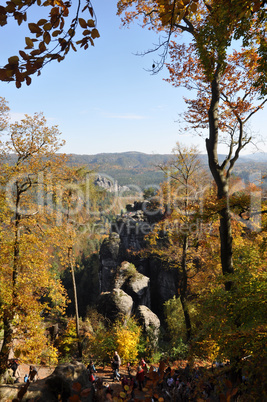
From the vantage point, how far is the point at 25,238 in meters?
10.3

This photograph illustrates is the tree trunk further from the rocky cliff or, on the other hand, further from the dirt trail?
the rocky cliff

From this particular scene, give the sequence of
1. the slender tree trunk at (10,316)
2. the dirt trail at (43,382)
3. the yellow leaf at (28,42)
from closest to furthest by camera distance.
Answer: the yellow leaf at (28,42)
the dirt trail at (43,382)
the slender tree trunk at (10,316)

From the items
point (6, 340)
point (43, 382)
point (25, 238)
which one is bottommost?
point (43, 382)

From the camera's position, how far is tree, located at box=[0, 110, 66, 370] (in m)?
9.59

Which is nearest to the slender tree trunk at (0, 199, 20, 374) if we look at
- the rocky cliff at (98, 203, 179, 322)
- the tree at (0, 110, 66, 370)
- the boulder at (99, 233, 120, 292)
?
the tree at (0, 110, 66, 370)

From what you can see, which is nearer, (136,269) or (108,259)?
(136,269)

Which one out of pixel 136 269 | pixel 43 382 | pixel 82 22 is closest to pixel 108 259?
pixel 136 269

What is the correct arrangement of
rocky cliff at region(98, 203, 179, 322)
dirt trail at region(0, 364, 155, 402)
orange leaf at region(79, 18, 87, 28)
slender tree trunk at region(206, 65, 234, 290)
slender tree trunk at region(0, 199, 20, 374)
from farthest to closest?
rocky cliff at region(98, 203, 179, 322) < slender tree trunk at region(0, 199, 20, 374) < dirt trail at region(0, 364, 155, 402) < slender tree trunk at region(206, 65, 234, 290) < orange leaf at region(79, 18, 87, 28)

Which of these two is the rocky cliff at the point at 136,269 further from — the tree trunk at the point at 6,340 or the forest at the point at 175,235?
the tree trunk at the point at 6,340

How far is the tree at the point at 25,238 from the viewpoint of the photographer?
9594 millimetres

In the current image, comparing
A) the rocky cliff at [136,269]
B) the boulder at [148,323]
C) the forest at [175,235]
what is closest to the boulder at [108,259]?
the rocky cliff at [136,269]

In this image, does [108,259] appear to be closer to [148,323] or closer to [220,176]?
[148,323]

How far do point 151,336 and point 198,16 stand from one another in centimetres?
1865

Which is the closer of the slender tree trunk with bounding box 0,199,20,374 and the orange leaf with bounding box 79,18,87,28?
the orange leaf with bounding box 79,18,87,28
